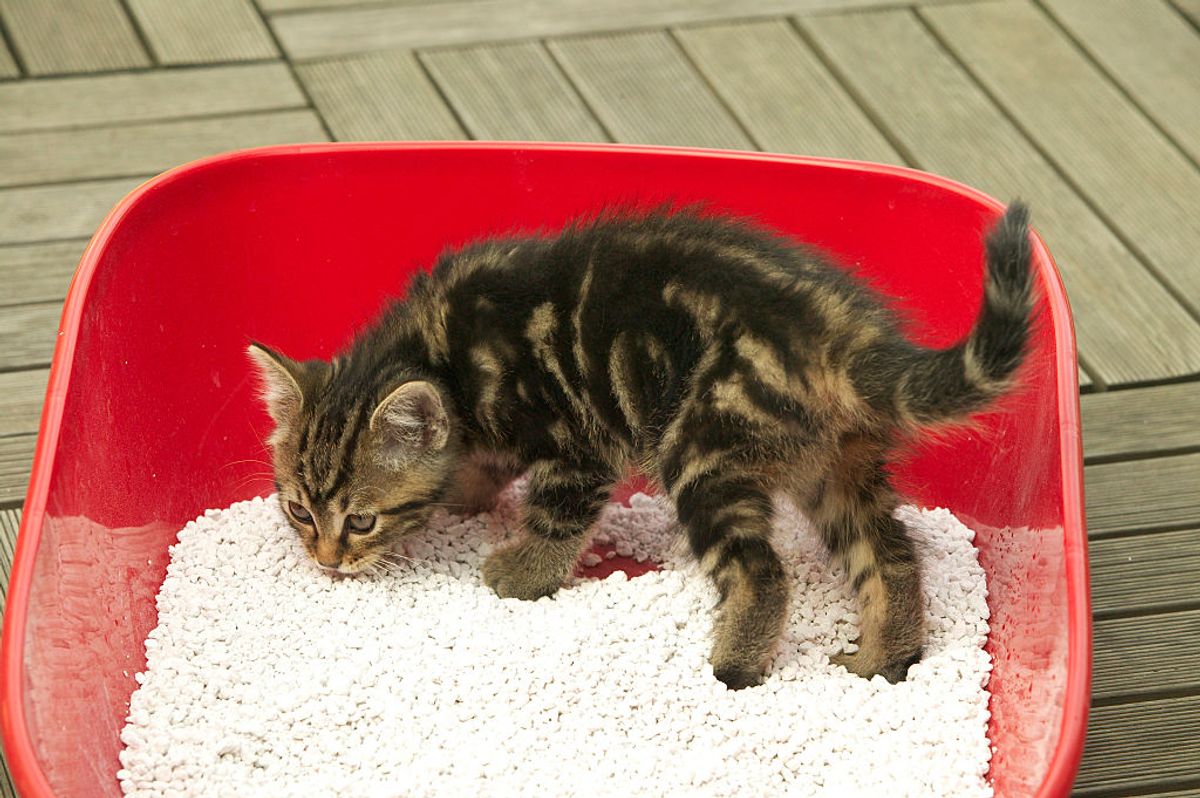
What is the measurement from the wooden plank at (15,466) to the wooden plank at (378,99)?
104 centimetres

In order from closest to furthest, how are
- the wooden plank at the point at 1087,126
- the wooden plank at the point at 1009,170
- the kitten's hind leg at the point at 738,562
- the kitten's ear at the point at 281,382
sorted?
the kitten's hind leg at the point at 738,562 → the kitten's ear at the point at 281,382 → the wooden plank at the point at 1009,170 → the wooden plank at the point at 1087,126

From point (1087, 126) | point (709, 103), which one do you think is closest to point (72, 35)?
point (709, 103)

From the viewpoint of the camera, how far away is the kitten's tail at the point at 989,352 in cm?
193

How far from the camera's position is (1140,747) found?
2.27m

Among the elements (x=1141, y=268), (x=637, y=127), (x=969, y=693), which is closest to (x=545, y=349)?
(x=969, y=693)

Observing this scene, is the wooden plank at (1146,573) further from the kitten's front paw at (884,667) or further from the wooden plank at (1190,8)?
the wooden plank at (1190,8)

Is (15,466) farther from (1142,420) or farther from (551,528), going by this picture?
(1142,420)

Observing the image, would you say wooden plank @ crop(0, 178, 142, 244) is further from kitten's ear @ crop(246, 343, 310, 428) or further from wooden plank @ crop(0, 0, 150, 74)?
kitten's ear @ crop(246, 343, 310, 428)

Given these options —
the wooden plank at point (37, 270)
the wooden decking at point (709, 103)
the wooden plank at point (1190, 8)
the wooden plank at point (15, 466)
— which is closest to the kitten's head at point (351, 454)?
the wooden plank at point (15, 466)

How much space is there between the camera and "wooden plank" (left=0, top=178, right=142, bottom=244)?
3.20 m

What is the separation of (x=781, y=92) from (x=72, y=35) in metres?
1.70

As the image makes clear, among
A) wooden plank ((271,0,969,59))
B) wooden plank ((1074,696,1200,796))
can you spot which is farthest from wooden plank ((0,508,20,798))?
wooden plank ((1074,696,1200,796))

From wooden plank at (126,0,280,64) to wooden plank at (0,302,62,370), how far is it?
88 cm

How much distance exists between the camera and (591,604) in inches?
94.3
